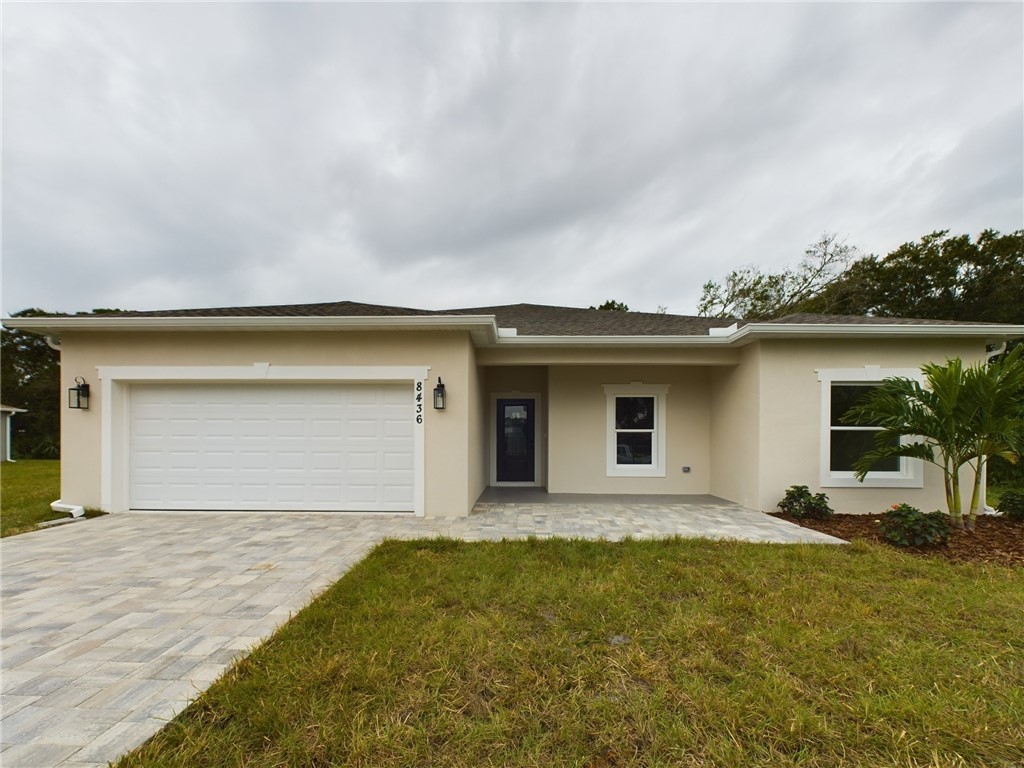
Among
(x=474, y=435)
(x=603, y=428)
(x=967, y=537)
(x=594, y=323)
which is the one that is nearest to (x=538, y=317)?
(x=594, y=323)

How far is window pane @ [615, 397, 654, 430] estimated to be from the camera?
8.13 meters

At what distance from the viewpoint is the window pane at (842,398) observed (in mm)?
6379

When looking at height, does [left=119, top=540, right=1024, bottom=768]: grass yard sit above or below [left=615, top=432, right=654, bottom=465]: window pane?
below

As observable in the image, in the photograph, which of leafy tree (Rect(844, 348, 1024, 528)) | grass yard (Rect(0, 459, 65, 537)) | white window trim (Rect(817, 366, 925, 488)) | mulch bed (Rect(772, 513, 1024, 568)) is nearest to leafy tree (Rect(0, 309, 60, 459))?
grass yard (Rect(0, 459, 65, 537))

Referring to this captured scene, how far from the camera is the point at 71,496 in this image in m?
6.17

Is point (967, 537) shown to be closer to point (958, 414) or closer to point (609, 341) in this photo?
point (958, 414)

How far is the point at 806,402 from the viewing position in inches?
250

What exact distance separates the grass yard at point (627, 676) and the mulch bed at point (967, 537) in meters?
0.87

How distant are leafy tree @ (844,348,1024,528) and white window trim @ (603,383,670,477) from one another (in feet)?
10.2

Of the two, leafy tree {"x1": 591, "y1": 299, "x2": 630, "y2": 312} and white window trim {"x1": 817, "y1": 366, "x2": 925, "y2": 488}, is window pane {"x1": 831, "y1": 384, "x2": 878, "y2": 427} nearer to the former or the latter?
white window trim {"x1": 817, "y1": 366, "x2": 925, "y2": 488}

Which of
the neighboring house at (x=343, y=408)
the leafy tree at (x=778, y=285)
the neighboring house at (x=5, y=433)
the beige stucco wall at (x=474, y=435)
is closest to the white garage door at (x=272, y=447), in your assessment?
the neighboring house at (x=343, y=408)

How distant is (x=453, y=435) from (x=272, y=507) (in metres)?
3.08

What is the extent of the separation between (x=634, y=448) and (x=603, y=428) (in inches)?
30.8

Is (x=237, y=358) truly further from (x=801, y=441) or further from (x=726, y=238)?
(x=726, y=238)
